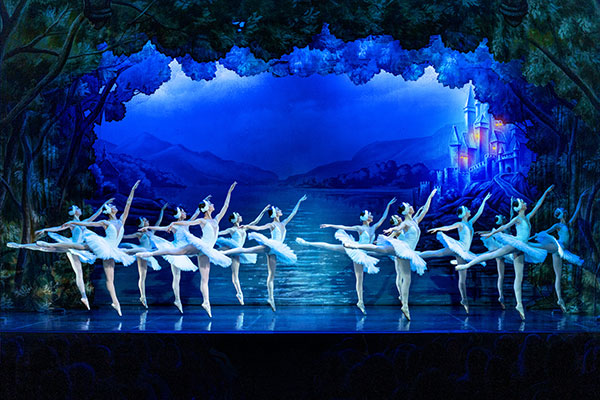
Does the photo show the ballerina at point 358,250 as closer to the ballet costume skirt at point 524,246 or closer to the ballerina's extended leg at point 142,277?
the ballet costume skirt at point 524,246

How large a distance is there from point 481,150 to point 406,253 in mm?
3553

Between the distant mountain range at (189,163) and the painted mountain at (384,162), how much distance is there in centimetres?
72

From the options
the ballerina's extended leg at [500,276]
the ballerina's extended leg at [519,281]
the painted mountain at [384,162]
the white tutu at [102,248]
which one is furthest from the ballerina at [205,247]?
the ballerina's extended leg at [500,276]

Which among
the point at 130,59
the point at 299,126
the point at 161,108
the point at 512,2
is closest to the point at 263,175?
the point at 299,126

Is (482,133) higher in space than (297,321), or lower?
higher

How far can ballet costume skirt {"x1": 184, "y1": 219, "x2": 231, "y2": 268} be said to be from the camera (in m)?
8.49

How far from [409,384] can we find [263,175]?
5.54m

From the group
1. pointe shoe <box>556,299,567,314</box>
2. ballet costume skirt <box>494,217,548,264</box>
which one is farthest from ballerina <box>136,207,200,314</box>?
pointe shoe <box>556,299,567,314</box>

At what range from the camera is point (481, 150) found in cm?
1105

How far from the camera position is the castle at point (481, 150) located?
10922 mm

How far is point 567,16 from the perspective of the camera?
9.93 m

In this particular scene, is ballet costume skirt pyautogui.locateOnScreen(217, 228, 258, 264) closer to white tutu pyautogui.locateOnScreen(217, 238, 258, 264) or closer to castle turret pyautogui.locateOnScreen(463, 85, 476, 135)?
white tutu pyautogui.locateOnScreen(217, 238, 258, 264)

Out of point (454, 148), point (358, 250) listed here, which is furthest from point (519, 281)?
point (454, 148)

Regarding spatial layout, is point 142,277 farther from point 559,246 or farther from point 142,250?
point 559,246
